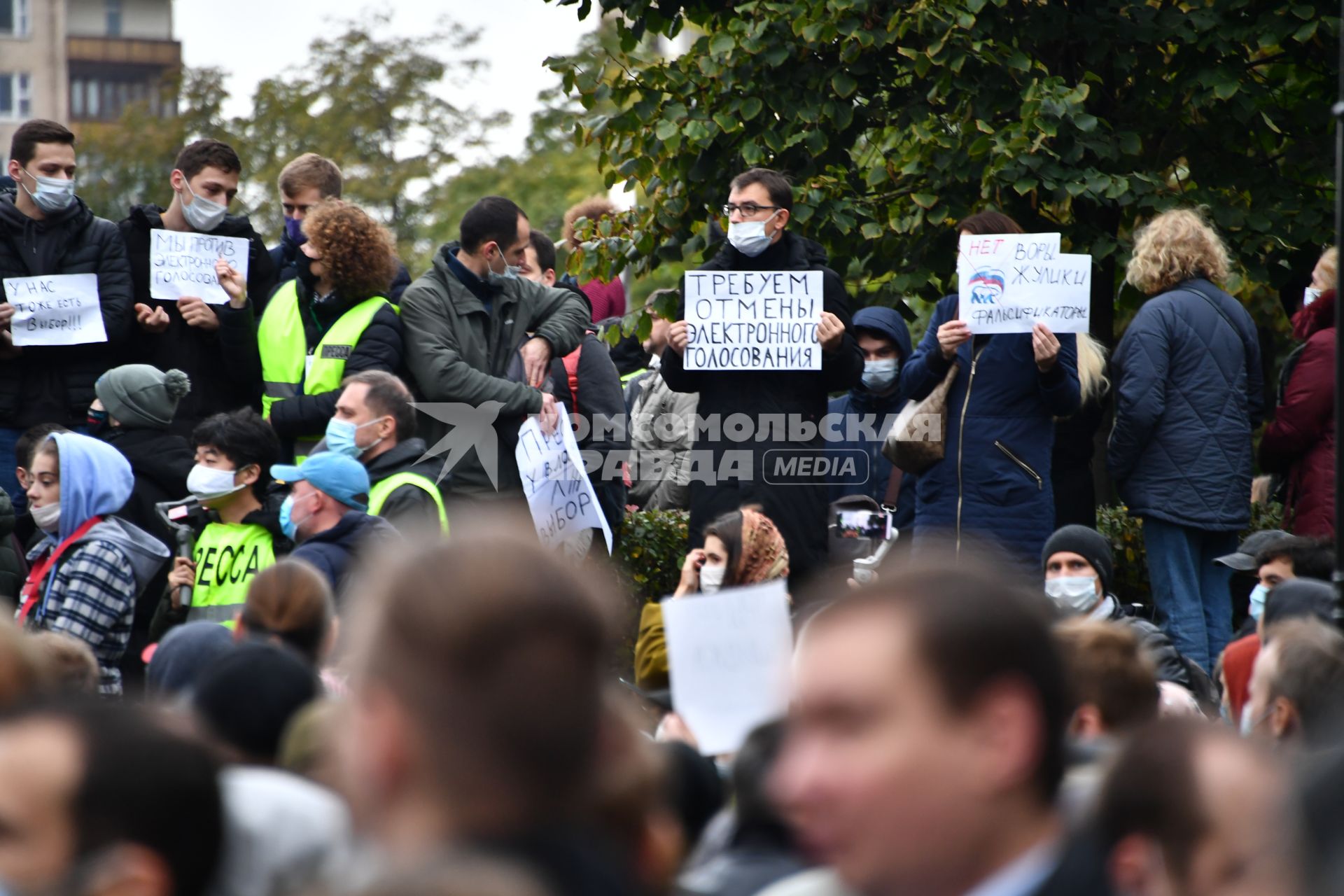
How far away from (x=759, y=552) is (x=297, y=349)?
2764mm

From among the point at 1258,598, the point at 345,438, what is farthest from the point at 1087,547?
the point at 345,438

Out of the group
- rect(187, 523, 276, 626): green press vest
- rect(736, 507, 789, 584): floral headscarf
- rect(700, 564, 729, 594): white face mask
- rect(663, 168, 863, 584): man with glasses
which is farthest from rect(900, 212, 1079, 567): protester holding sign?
rect(187, 523, 276, 626): green press vest

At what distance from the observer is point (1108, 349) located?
11016 millimetres

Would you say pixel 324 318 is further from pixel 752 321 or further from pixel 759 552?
pixel 759 552

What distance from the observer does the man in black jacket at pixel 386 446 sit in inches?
285

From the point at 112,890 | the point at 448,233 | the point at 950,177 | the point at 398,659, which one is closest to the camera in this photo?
the point at 398,659

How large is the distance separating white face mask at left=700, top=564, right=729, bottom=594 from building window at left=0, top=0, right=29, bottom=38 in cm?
6611

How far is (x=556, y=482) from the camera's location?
8.54 m

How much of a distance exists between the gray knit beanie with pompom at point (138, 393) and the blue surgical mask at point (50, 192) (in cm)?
105

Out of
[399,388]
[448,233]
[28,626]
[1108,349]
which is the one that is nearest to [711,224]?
[1108,349]

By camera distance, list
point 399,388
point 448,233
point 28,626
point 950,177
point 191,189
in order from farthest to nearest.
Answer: point 448,233
point 950,177
point 191,189
point 399,388
point 28,626

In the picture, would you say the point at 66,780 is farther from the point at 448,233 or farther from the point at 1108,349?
the point at 448,233

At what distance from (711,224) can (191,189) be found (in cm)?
323

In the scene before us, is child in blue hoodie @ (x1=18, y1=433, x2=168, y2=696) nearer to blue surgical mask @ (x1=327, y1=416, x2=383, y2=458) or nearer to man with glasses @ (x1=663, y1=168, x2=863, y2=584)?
blue surgical mask @ (x1=327, y1=416, x2=383, y2=458)
